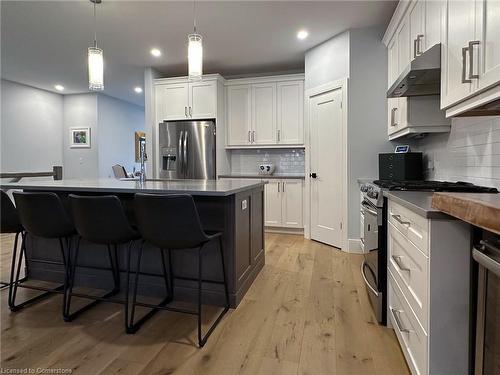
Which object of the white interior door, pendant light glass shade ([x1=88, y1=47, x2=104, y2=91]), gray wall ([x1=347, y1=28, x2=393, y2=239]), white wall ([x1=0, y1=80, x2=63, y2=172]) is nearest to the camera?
pendant light glass shade ([x1=88, y1=47, x2=104, y2=91])

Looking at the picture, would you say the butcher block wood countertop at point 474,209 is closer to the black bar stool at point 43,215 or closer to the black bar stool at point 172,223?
the black bar stool at point 172,223

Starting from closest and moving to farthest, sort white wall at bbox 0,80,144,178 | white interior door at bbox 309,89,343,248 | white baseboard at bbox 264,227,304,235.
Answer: white interior door at bbox 309,89,343,248, white baseboard at bbox 264,227,304,235, white wall at bbox 0,80,144,178

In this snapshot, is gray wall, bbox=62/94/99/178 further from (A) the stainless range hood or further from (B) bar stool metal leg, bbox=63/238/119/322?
(A) the stainless range hood

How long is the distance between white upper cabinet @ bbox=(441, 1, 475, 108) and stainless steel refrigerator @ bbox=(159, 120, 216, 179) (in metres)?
3.50

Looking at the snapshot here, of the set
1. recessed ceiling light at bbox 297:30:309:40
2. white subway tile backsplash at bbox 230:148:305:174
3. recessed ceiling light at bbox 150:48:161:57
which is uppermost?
recessed ceiling light at bbox 150:48:161:57

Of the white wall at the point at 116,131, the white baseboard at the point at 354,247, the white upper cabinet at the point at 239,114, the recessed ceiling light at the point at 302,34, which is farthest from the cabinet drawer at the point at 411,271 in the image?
the white wall at the point at 116,131

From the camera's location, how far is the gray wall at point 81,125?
673 cm

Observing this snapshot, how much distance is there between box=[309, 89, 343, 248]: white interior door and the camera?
3.83 m

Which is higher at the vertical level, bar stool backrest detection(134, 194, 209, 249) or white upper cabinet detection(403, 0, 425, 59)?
white upper cabinet detection(403, 0, 425, 59)

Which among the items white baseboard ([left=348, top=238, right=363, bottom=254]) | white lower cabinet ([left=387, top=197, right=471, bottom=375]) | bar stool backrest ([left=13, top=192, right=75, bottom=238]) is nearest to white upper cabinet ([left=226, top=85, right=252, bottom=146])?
white baseboard ([left=348, top=238, right=363, bottom=254])

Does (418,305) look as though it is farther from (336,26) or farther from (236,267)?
(336,26)

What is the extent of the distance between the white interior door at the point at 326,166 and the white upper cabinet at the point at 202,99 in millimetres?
1584

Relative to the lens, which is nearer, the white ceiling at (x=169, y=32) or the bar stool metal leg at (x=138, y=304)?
the bar stool metal leg at (x=138, y=304)

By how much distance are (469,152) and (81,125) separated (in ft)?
23.6
